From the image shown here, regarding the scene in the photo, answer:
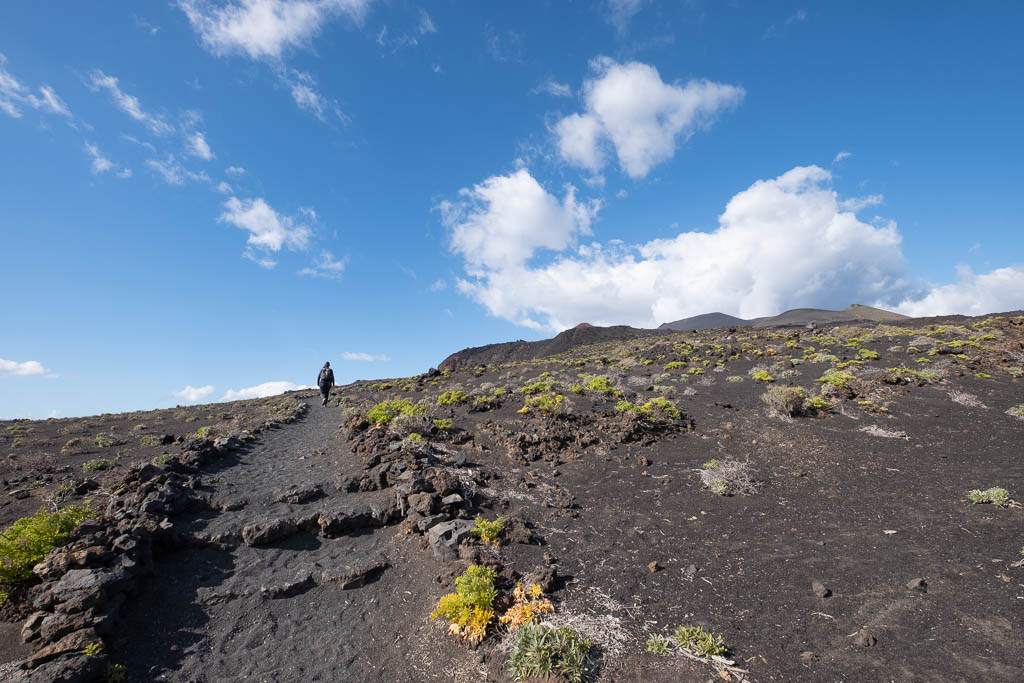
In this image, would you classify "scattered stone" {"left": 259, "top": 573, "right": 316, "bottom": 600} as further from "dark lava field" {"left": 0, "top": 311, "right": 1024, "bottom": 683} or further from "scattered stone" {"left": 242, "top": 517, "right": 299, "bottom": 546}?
"scattered stone" {"left": 242, "top": 517, "right": 299, "bottom": 546}

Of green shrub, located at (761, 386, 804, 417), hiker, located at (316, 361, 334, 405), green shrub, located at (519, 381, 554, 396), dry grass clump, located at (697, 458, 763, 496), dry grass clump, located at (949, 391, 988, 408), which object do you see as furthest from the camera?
hiker, located at (316, 361, 334, 405)

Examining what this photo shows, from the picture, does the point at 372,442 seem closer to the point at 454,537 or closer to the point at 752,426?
the point at 454,537

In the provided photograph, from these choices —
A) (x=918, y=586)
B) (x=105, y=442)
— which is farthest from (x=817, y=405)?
(x=105, y=442)

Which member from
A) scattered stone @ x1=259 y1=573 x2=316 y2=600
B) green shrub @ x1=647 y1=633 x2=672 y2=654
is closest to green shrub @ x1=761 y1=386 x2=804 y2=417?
green shrub @ x1=647 y1=633 x2=672 y2=654

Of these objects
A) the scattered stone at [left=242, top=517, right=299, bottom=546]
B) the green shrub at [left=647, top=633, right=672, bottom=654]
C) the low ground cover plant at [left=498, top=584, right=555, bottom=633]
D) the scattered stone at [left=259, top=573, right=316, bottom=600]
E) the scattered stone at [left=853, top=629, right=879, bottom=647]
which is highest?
the scattered stone at [left=242, top=517, right=299, bottom=546]

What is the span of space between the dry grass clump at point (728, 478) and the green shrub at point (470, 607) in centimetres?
580

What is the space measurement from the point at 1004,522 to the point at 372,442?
12.9 meters

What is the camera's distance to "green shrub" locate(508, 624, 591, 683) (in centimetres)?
420

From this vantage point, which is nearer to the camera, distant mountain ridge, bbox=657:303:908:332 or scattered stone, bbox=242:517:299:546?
scattered stone, bbox=242:517:299:546

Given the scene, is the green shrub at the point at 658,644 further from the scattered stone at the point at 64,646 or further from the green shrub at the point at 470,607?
the scattered stone at the point at 64,646

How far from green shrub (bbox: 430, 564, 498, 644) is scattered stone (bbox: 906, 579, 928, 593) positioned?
5.20 meters

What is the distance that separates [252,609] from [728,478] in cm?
913

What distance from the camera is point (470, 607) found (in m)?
5.14

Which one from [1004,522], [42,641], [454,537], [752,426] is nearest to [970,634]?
[1004,522]
